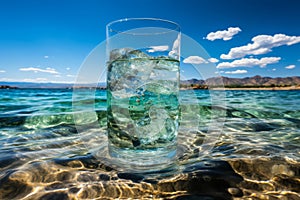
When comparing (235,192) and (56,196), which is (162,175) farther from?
(56,196)

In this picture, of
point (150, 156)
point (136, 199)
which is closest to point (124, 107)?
point (150, 156)

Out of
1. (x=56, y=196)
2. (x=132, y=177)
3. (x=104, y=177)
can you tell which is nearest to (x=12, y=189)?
(x=56, y=196)

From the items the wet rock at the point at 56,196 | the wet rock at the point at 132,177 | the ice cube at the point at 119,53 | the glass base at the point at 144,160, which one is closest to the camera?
the wet rock at the point at 56,196

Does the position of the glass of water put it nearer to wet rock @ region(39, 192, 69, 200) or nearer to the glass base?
the glass base

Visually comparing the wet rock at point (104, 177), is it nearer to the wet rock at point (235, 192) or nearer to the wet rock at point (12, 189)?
the wet rock at point (12, 189)

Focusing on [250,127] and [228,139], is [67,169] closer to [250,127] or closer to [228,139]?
[228,139]

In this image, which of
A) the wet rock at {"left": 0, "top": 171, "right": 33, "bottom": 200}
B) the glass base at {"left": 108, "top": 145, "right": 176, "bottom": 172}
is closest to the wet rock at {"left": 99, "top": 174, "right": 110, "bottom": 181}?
the glass base at {"left": 108, "top": 145, "right": 176, "bottom": 172}

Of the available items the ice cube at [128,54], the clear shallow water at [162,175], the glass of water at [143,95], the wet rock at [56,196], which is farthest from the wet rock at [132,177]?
the ice cube at [128,54]
